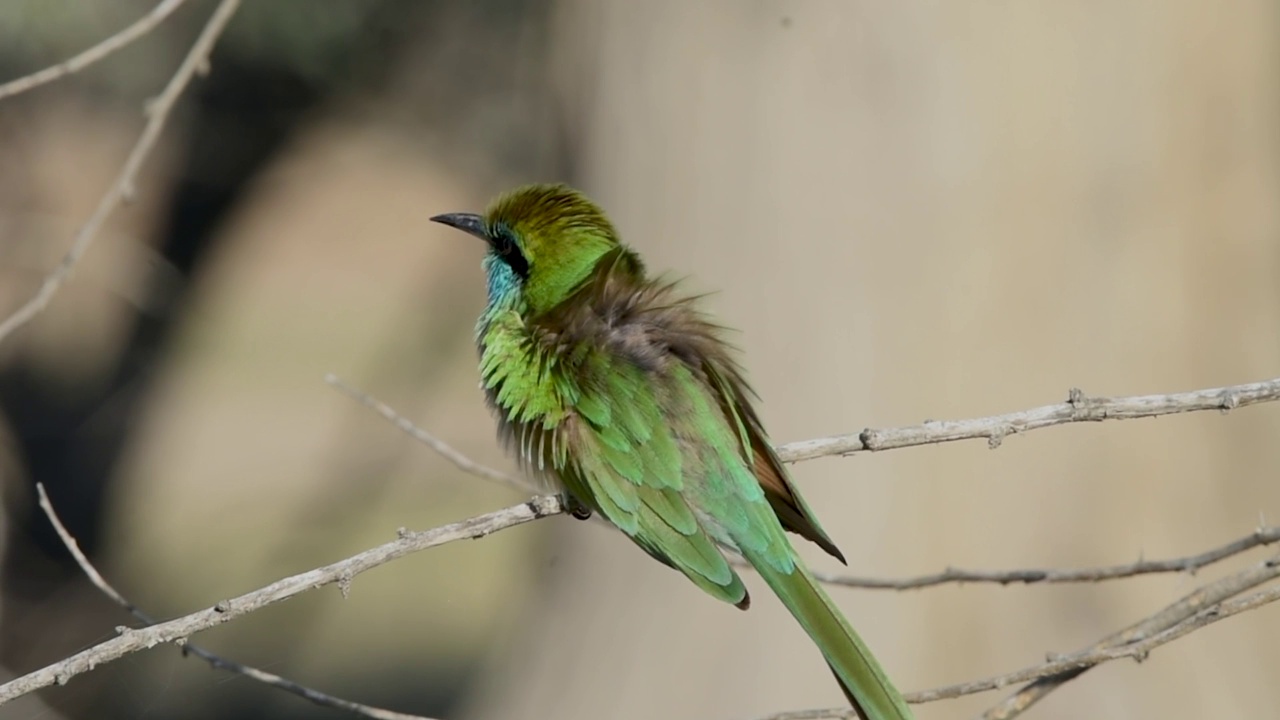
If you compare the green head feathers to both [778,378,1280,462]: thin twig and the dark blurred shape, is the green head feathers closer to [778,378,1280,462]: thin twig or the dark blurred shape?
→ [778,378,1280,462]: thin twig

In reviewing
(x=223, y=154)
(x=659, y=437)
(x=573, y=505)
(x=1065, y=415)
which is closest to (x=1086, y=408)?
(x=1065, y=415)

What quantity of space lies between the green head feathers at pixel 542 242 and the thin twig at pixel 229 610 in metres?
0.58

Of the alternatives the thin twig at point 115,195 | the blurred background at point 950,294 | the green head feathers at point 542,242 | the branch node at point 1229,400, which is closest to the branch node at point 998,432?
the branch node at point 1229,400

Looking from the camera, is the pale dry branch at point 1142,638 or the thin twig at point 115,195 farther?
the thin twig at point 115,195

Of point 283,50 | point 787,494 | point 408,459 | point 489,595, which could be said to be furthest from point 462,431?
point 787,494

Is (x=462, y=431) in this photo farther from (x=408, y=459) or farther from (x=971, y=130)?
(x=971, y=130)

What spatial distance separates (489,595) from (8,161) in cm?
317

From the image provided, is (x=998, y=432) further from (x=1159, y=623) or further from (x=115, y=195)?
(x=115, y=195)

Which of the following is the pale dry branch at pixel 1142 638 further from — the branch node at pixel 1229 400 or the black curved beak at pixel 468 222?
the black curved beak at pixel 468 222

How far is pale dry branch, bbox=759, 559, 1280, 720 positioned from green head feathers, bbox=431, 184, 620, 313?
80 cm

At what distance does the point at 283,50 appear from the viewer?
5773mm

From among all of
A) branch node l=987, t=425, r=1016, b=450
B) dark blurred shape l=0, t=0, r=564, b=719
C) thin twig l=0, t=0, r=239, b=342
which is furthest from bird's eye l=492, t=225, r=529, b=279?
dark blurred shape l=0, t=0, r=564, b=719

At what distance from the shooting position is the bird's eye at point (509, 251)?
2348 mm

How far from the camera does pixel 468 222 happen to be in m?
2.48
